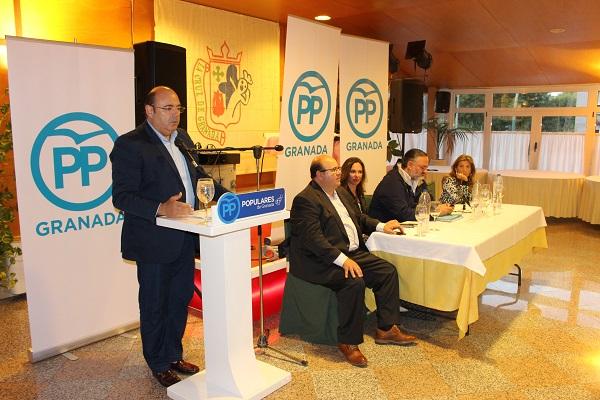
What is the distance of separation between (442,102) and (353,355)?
7.84 m

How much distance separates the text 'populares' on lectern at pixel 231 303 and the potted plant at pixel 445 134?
800cm

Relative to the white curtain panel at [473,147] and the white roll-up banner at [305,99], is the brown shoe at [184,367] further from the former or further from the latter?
the white curtain panel at [473,147]

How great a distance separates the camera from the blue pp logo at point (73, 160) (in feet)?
9.41

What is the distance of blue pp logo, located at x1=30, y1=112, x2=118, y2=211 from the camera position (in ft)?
9.41

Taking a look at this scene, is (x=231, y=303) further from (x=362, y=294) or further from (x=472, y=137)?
(x=472, y=137)

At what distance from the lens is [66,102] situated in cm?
293

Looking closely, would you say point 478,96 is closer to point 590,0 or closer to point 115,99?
point 590,0

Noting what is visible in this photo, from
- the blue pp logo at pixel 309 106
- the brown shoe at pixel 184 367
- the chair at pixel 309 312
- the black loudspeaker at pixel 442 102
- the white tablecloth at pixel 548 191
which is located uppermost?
the black loudspeaker at pixel 442 102

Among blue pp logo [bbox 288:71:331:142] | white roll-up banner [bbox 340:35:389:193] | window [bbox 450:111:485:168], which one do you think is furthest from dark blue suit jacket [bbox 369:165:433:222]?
window [bbox 450:111:485:168]

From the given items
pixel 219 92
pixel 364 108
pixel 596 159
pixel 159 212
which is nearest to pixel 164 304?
pixel 159 212

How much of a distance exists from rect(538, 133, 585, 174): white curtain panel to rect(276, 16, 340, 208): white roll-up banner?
264 inches

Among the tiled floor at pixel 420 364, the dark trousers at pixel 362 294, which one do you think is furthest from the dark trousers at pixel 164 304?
the dark trousers at pixel 362 294

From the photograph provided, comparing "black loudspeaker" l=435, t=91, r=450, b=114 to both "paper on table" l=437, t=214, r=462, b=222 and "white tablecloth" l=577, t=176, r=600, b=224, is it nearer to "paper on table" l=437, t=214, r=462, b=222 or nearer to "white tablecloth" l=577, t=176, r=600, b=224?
"white tablecloth" l=577, t=176, r=600, b=224

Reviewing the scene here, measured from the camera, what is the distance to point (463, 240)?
307cm
